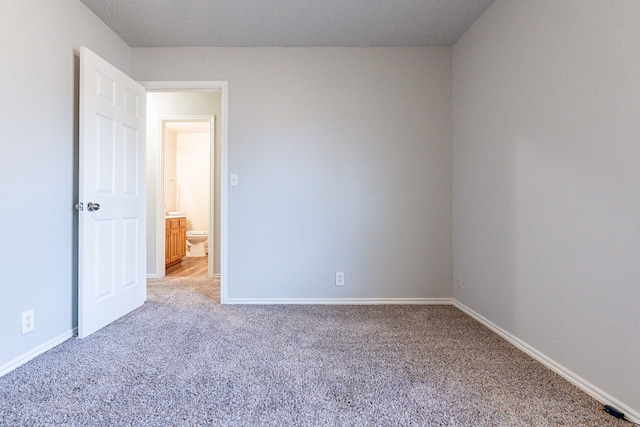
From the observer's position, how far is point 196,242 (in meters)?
6.12

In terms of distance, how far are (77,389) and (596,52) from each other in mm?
3020

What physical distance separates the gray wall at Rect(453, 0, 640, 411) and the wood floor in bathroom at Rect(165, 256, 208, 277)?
3.58 metres

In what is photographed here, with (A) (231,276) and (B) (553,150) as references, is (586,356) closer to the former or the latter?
(B) (553,150)

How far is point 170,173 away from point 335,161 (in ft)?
15.0

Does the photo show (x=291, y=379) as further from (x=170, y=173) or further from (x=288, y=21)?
(x=170, y=173)

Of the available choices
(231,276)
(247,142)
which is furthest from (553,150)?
(231,276)

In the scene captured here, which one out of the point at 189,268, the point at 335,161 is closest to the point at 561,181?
the point at 335,161

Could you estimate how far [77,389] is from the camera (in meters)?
1.59

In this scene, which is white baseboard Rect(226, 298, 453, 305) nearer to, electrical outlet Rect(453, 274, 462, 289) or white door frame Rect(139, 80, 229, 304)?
electrical outlet Rect(453, 274, 462, 289)

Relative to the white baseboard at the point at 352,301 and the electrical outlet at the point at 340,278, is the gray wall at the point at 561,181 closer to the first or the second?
the white baseboard at the point at 352,301

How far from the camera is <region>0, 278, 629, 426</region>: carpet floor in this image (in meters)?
1.39

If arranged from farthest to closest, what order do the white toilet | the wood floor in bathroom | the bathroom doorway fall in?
the bathroom doorway
the white toilet
the wood floor in bathroom

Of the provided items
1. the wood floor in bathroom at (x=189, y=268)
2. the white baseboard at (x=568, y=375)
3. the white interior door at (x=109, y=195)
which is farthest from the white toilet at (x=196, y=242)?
the white baseboard at (x=568, y=375)

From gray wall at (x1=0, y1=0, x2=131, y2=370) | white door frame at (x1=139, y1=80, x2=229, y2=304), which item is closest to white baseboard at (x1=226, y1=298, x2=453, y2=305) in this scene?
white door frame at (x1=139, y1=80, x2=229, y2=304)
